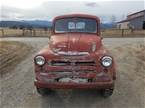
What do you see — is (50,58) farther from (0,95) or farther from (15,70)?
(15,70)

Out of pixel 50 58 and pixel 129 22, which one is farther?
pixel 129 22

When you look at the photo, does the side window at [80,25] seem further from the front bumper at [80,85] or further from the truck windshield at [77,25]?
the front bumper at [80,85]

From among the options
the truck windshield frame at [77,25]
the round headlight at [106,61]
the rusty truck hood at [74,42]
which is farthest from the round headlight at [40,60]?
the truck windshield frame at [77,25]

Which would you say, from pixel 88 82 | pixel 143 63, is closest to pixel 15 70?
pixel 88 82

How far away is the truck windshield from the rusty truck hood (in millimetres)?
291

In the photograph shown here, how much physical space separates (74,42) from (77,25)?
1.19m

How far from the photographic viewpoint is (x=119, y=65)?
9.99 meters

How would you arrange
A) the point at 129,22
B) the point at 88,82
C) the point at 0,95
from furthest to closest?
the point at 129,22, the point at 0,95, the point at 88,82

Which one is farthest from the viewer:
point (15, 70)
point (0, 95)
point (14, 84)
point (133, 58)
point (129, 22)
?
point (129, 22)

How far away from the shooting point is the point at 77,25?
7023 millimetres

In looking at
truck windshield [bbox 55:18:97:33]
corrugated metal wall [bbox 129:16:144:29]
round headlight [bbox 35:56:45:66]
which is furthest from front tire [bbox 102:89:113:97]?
corrugated metal wall [bbox 129:16:144:29]

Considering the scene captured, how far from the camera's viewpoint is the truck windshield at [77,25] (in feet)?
22.9

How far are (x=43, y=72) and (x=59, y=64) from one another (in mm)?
418

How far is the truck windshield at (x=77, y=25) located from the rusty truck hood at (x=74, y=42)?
0.96 feet
